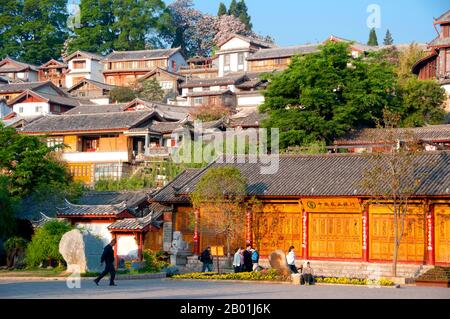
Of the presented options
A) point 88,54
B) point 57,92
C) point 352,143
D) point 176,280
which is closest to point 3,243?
point 176,280

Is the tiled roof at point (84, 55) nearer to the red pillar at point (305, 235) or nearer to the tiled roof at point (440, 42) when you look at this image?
the tiled roof at point (440, 42)

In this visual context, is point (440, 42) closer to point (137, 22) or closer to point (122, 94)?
point (122, 94)

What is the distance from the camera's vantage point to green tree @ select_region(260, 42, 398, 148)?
4547cm

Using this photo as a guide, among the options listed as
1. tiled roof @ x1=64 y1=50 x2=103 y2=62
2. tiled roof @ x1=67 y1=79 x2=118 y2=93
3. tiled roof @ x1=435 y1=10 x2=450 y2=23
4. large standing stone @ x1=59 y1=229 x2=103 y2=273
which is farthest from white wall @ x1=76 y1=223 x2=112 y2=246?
tiled roof @ x1=64 y1=50 x2=103 y2=62

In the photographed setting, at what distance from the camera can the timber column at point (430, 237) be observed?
1134 inches

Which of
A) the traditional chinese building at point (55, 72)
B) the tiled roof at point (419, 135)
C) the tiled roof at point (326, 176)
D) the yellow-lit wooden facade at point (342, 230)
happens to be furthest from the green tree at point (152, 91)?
the yellow-lit wooden facade at point (342, 230)

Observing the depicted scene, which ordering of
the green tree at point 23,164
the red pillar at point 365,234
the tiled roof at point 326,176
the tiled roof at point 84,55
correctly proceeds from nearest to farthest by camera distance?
the tiled roof at point 326,176
the red pillar at point 365,234
the green tree at point 23,164
the tiled roof at point 84,55

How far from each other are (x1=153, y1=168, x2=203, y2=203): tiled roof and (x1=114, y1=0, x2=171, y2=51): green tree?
5747 centimetres

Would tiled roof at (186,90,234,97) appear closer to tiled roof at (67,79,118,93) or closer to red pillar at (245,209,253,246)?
tiled roof at (67,79,118,93)

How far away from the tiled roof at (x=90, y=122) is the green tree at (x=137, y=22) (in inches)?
1400

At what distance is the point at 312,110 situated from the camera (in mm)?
46062

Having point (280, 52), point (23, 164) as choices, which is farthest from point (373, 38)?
point (23, 164)
